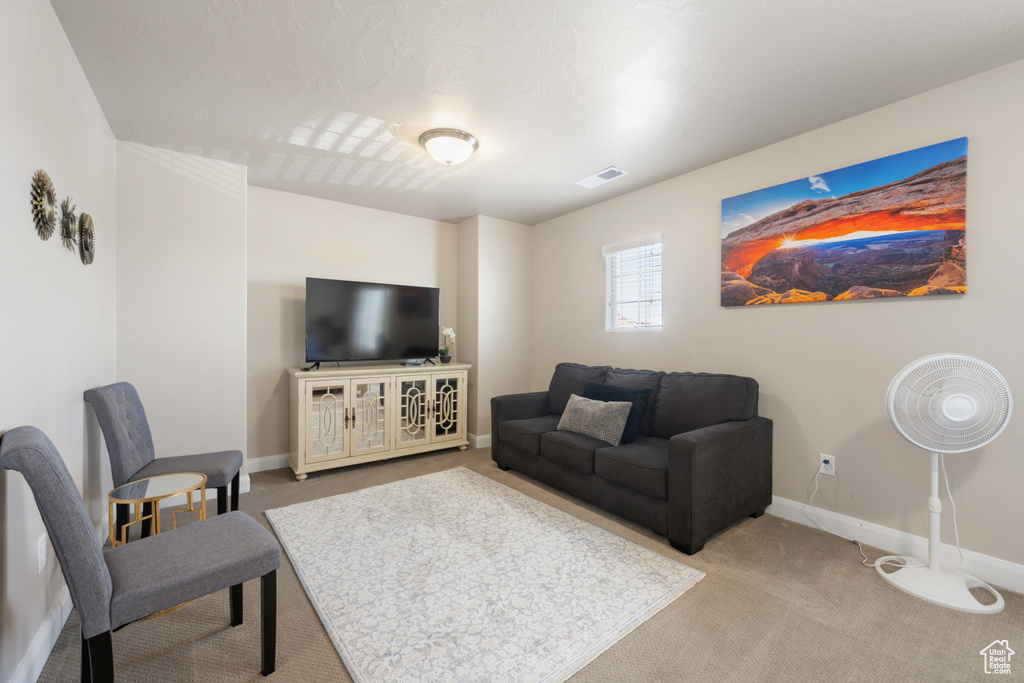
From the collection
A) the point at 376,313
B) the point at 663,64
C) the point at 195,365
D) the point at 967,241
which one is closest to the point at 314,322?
the point at 376,313

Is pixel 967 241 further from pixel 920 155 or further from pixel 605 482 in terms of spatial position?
pixel 605 482

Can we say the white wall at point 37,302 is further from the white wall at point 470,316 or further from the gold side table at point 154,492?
the white wall at point 470,316

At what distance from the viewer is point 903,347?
2.35m

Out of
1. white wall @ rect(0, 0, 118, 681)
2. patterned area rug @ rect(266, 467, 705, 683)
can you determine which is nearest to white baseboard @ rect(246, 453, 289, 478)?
patterned area rug @ rect(266, 467, 705, 683)

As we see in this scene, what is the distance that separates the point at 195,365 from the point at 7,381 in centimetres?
189

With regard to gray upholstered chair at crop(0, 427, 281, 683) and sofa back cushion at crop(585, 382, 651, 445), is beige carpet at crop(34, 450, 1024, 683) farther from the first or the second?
sofa back cushion at crop(585, 382, 651, 445)

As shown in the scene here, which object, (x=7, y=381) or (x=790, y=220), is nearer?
(x=7, y=381)

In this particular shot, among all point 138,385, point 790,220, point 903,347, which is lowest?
point 138,385

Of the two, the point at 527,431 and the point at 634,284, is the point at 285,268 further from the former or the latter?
the point at 634,284

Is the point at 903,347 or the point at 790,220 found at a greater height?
the point at 790,220

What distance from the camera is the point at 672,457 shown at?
2.38 m

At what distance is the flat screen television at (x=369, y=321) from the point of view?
12.5ft

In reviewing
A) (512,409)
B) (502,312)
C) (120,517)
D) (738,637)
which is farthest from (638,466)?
(120,517)

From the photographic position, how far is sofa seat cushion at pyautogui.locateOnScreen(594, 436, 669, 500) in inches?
96.7
